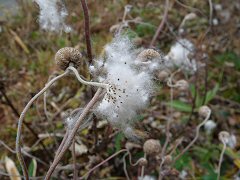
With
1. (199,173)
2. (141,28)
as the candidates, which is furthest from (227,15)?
(199,173)

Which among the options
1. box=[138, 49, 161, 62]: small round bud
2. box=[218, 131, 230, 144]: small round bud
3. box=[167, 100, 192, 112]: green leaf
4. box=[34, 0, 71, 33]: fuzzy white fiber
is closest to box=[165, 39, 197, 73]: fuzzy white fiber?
box=[167, 100, 192, 112]: green leaf

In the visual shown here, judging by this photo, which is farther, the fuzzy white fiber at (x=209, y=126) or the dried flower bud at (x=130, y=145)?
the fuzzy white fiber at (x=209, y=126)

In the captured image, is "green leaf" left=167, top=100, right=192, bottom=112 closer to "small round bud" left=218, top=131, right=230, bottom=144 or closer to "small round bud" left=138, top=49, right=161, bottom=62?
"small round bud" left=218, top=131, right=230, bottom=144

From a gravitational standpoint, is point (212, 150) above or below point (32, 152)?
below

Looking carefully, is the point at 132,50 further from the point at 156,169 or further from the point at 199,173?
the point at 199,173

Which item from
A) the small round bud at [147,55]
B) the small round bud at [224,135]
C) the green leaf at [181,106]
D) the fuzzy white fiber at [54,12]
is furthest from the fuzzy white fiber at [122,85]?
the green leaf at [181,106]

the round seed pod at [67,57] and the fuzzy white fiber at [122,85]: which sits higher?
the round seed pod at [67,57]

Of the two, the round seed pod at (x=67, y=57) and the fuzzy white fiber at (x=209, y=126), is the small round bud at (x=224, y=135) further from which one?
the round seed pod at (x=67, y=57)
